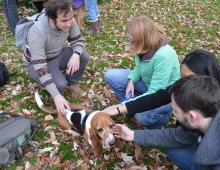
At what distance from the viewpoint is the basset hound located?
283cm

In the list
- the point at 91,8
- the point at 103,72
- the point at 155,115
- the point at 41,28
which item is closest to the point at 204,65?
the point at 155,115

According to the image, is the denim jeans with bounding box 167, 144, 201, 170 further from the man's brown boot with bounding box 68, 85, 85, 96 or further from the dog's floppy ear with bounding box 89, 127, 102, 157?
the man's brown boot with bounding box 68, 85, 85, 96

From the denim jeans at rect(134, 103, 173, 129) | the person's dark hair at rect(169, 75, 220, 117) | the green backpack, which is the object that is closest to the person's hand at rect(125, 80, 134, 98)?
the denim jeans at rect(134, 103, 173, 129)

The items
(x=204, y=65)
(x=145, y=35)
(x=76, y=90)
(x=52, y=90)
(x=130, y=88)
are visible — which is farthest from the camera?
(x=76, y=90)

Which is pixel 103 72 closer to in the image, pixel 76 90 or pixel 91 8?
pixel 76 90

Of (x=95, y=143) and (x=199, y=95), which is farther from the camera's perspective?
Result: (x=95, y=143)

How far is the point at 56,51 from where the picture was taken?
142 inches

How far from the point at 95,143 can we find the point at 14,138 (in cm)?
98

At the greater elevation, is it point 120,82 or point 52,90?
point 52,90

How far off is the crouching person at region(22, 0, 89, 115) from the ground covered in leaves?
1.72 ft

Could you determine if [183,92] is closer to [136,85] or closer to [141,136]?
[141,136]

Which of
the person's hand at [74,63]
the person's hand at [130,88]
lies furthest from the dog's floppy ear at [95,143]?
the person's hand at [74,63]

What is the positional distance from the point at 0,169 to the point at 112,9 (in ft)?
22.9

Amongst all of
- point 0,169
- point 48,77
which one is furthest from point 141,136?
point 0,169
